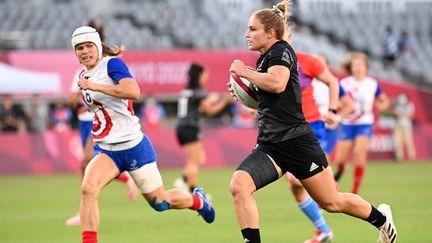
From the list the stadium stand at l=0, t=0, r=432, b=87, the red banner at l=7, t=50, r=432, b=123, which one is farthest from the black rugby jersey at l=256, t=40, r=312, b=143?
the stadium stand at l=0, t=0, r=432, b=87

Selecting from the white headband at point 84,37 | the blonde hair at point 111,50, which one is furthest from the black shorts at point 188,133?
the white headband at point 84,37

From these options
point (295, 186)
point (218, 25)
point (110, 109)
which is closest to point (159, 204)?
point (110, 109)

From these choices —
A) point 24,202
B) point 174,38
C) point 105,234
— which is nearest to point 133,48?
point 174,38

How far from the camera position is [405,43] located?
3928 centimetres

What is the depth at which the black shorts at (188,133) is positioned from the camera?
733 inches

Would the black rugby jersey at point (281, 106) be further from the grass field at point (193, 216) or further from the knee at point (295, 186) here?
the grass field at point (193, 216)

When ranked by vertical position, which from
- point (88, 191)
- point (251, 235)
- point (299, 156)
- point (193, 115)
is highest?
point (299, 156)

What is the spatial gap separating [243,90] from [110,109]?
1602mm

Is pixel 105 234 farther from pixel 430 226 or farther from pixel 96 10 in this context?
pixel 96 10

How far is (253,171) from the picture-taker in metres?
9.14

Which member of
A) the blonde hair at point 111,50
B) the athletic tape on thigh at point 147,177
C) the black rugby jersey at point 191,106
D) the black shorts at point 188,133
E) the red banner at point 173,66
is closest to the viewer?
the athletic tape on thigh at point 147,177

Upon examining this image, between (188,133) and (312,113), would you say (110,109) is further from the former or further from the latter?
(188,133)

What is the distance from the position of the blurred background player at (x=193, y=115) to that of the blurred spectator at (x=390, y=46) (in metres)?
20.7

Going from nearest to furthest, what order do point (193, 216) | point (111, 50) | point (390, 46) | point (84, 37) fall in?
point (84, 37) → point (111, 50) → point (193, 216) → point (390, 46)
